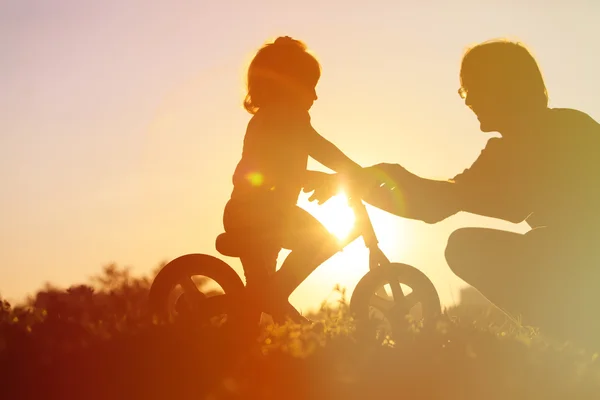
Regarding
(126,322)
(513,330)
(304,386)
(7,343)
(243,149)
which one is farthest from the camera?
(243,149)

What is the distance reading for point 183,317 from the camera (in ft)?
19.1

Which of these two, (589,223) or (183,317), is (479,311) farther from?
(183,317)

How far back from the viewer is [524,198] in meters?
6.68

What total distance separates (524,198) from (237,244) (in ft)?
9.05

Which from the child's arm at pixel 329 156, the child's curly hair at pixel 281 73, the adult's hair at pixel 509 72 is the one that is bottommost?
the child's arm at pixel 329 156

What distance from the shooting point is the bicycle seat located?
21.9 feet

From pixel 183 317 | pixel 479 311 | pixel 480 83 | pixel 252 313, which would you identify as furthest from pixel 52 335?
pixel 480 83

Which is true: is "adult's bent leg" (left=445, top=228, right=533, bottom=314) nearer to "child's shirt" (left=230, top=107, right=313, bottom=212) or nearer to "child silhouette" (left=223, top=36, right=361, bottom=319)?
"child silhouette" (left=223, top=36, right=361, bottom=319)

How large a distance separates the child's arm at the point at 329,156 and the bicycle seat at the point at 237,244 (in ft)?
3.21

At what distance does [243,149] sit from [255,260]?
3.84 feet

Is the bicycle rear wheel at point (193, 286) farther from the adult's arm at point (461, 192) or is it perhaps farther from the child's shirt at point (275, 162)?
the adult's arm at point (461, 192)

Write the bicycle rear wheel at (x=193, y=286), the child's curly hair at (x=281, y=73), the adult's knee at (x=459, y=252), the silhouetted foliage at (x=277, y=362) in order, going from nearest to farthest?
the silhouetted foliage at (x=277, y=362) → the bicycle rear wheel at (x=193, y=286) → the adult's knee at (x=459, y=252) → the child's curly hair at (x=281, y=73)

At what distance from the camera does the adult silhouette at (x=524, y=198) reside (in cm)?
654

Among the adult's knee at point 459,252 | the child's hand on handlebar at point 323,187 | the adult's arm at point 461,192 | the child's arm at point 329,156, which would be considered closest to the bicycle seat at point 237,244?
the child's hand on handlebar at point 323,187
